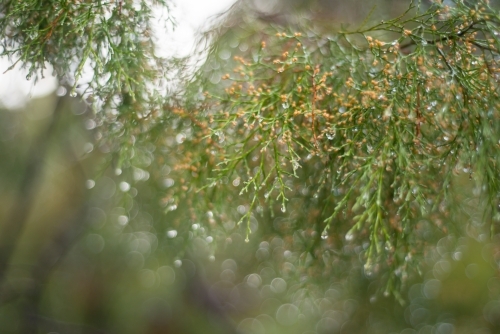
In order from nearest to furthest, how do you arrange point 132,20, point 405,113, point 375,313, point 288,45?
point 405,113 → point 132,20 → point 288,45 → point 375,313

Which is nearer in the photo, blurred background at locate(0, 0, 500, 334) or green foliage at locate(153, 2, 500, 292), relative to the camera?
green foliage at locate(153, 2, 500, 292)

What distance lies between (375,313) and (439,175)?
1809 millimetres

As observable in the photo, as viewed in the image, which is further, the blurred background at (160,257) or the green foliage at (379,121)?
the blurred background at (160,257)

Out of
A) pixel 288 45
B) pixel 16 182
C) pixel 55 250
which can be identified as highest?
pixel 288 45

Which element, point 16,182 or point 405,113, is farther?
point 16,182

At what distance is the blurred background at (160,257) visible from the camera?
5.48 feet

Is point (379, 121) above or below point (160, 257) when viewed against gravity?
above

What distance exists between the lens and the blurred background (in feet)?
5.48

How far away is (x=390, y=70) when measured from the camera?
1.00 metres

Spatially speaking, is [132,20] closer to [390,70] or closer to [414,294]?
[390,70]

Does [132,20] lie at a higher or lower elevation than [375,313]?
Result: higher

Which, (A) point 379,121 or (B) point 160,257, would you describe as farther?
(B) point 160,257

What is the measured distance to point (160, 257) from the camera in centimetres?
267

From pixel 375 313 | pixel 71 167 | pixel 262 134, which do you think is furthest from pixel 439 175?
pixel 71 167
